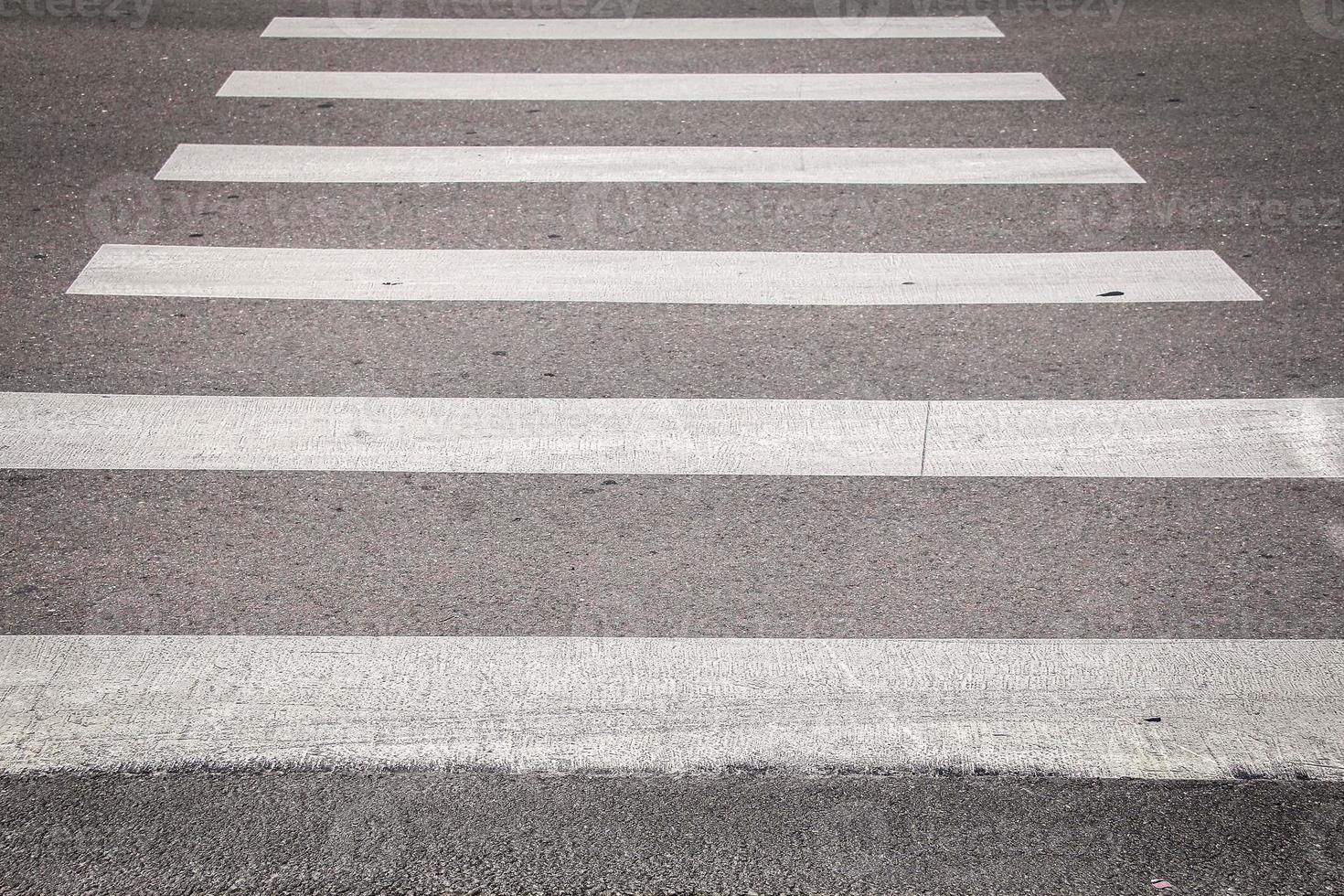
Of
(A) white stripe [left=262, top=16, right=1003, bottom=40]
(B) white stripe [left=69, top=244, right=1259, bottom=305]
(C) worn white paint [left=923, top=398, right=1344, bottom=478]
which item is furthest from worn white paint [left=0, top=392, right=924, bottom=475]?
(A) white stripe [left=262, top=16, right=1003, bottom=40]

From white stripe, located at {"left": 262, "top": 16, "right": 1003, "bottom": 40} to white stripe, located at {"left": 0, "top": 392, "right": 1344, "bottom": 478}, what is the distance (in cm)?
432

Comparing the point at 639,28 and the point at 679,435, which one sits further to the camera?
the point at 639,28

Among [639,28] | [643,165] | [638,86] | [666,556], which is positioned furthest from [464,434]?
[639,28]

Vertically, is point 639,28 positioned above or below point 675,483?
above

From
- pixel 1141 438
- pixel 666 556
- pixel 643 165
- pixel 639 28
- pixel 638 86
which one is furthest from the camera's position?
pixel 639 28

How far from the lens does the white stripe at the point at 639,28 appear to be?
28.0ft

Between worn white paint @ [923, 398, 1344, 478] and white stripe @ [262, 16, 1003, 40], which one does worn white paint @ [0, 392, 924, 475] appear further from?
white stripe @ [262, 16, 1003, 40]

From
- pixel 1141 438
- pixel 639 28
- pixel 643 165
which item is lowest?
pixel 1141 438

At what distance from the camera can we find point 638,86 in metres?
7.76

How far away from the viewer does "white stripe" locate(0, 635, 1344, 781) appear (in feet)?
11.1

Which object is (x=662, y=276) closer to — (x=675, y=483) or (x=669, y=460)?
(x=669, y=460)

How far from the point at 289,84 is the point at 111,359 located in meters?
3.06

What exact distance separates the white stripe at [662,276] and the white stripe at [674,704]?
2.22 metres

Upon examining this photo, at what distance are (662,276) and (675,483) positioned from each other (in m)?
1.58
